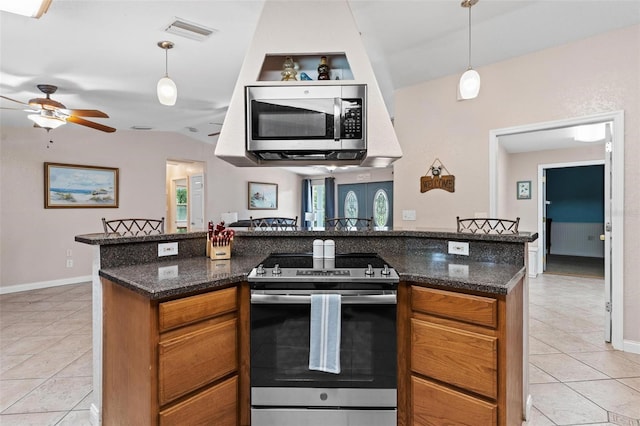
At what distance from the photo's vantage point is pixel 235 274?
1.71 m

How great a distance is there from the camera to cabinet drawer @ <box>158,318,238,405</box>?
1.44 meters

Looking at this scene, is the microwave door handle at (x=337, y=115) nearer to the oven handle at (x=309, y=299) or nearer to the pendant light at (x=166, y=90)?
the oven handle at (x=309, y=299)

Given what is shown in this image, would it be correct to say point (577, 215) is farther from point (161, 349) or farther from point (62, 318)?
point (62, 318)

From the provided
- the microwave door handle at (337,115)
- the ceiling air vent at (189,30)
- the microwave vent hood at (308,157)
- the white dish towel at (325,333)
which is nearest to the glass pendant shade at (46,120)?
the ceiling air vent at (189,30)

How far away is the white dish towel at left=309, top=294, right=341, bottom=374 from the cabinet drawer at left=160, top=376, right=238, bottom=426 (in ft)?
1.44

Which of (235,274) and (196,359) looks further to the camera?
(235,274)

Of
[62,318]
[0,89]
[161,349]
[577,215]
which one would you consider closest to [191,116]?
[0,89]

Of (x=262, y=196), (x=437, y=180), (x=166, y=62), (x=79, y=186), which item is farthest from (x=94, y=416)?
(x=262, y=196)

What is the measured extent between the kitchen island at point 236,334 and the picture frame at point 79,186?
168 inches

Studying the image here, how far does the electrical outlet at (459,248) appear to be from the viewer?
84.0 inches

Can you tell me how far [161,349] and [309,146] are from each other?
1.37 metres

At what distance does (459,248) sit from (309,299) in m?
1.10

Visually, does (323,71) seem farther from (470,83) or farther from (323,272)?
(323,272)

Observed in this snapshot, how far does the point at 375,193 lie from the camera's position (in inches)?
323
